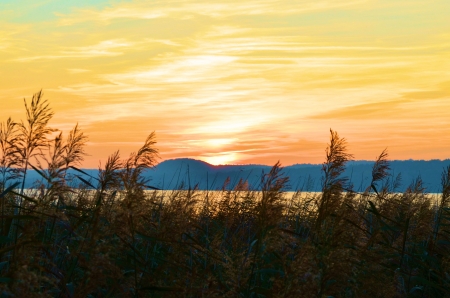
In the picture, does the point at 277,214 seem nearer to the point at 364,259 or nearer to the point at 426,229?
the point at 364,259

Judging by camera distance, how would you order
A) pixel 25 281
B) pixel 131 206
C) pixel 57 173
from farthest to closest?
pixel 57 173, pixel 131 206, pixel 25 281

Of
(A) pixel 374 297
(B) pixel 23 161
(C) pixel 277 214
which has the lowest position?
(A) pixel 374 297

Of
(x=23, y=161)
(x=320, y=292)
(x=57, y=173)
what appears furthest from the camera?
(x=23, y=161)

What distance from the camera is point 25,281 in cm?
275

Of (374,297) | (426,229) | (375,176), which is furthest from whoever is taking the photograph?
(375,176)

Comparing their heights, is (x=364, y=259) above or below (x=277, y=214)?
below

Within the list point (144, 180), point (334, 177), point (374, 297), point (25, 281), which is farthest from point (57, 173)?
point (374, 297)

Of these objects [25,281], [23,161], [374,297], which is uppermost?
[23,161]

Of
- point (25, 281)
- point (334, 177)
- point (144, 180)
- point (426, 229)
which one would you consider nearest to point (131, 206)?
point (144, 180)

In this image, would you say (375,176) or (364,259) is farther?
(375,176)

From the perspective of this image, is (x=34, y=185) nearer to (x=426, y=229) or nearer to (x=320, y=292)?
(x=320, y=292)

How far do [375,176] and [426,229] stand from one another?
3016 millimetres

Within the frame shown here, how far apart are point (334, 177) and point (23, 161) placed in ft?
9.51

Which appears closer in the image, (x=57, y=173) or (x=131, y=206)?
(x=131, y=206)
